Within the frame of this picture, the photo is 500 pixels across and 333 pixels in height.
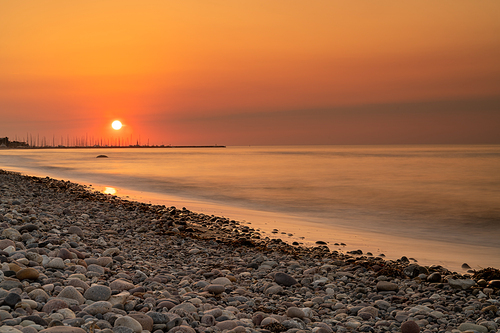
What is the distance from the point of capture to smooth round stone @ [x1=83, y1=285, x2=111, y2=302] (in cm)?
417

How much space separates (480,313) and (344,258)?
3.30 meters

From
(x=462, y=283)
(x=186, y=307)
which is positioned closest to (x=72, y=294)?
(x=186, y=307)

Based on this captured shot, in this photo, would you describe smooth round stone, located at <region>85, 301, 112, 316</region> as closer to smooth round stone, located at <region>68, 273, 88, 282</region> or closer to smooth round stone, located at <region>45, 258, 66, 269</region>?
smooth round stone, located at <region>68, 273, 88, 282</region>

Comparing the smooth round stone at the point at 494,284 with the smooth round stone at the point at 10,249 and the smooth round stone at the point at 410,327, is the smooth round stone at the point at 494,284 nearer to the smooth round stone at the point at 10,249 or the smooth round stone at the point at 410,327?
the smooth round stone at the point at 410,327

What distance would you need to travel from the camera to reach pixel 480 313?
509 cm

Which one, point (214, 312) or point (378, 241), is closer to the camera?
point (214, 312)

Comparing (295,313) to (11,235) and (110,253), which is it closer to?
(110,253)

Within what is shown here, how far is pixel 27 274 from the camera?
176 inches

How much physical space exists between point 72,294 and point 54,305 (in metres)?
0.31

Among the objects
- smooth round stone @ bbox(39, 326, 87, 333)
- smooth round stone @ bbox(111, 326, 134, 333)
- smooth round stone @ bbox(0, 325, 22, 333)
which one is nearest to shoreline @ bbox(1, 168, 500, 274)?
smooth round stone @ bbox(111, 326, 134, 333)

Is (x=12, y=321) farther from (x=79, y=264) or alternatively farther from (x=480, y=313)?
(x=480, y=313)

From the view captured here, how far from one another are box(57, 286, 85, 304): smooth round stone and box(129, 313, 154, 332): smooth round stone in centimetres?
71

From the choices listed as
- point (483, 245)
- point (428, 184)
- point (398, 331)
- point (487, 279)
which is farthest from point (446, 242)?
point (428, 184)

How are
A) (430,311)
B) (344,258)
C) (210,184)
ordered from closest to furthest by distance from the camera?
(430,311), (344,258), (210,184)
